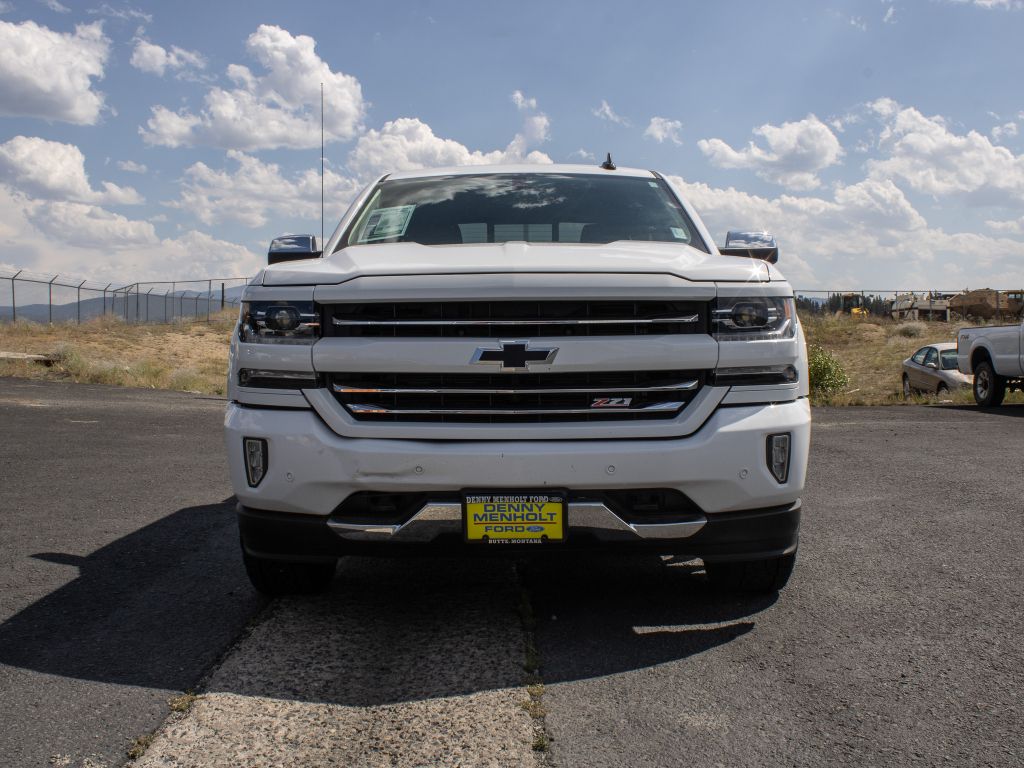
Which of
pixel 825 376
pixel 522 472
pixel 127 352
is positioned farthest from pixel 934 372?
pixel 127 352

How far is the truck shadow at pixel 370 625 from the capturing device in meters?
3.26

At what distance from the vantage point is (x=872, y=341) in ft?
128

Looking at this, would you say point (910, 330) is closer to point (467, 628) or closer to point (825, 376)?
point (825, 376)

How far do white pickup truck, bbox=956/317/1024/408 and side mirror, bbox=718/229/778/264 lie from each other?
11002mm

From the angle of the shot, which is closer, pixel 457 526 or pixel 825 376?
pixel 457 526

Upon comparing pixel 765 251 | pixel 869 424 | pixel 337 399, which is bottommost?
pixel 869 424

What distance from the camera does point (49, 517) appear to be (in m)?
5.90

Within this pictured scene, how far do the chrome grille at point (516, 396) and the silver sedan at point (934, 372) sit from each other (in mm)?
15823

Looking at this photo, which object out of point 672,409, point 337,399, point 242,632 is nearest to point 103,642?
point 242,632

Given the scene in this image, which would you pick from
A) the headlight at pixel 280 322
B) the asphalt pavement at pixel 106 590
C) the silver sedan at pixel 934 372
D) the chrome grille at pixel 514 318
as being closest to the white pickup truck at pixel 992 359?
the silver sedan at pixel 934 372

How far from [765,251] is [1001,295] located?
47733 mm

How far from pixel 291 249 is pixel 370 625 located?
1.84 metres

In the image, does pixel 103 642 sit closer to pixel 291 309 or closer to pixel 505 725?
pixel 291 309

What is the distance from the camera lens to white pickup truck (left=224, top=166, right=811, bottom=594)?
3449mm
